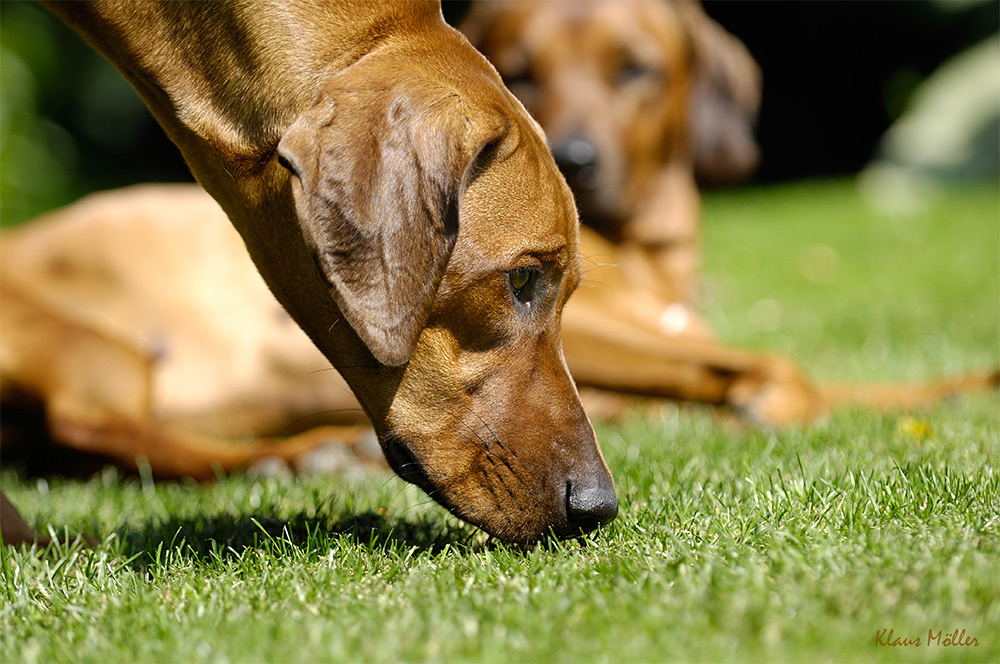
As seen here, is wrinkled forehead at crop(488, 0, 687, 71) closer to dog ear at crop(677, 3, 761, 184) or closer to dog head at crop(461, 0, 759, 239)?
dog head at crop(461, 0, 759, 239)

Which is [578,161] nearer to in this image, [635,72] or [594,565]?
[635,72]

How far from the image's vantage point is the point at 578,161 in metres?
4.66

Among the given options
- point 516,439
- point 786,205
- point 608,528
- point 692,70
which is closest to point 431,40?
point 516,439

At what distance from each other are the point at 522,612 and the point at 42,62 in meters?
11.5

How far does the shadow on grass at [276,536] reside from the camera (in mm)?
2312

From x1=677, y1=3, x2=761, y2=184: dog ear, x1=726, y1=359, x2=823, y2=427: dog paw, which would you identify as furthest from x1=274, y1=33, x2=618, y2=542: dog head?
x1=677, y1=3, x2=761, y2=184: dog ear

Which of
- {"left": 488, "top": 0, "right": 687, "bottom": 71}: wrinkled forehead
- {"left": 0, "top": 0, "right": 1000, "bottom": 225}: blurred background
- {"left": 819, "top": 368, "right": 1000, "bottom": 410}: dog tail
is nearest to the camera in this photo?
{"left": 819, "top": 368, "right": 1000, "bottom": 410}: dog tail

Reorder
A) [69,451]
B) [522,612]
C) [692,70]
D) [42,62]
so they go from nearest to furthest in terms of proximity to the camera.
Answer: [522,612] < [69,451] < [692,70] < [42,62]

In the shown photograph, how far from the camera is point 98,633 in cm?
188

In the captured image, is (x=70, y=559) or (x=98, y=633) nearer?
(x=98, y=633)

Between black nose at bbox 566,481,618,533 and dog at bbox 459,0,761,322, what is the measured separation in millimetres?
2569

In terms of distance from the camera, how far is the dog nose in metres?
4.65

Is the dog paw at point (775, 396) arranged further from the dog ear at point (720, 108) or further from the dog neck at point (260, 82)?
the dog ear at point (720, 108)

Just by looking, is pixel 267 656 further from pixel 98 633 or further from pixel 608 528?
pixel 608 528
